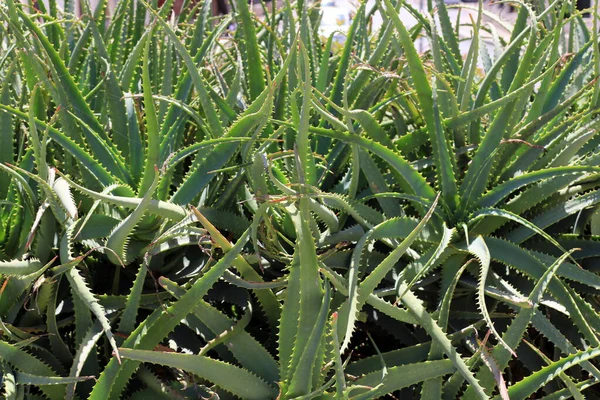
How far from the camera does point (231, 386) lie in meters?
0.73

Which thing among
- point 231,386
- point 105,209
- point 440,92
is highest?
point 440,92

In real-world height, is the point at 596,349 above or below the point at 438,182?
below

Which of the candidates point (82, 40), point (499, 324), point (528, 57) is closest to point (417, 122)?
point (528, 57)

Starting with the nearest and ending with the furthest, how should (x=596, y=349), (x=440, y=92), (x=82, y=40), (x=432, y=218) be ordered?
1. (x=596, y=349)
2. (x=432, y=218)
3. (x=440, y=92)
4. (x=82, y=40)

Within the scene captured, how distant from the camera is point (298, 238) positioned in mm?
699

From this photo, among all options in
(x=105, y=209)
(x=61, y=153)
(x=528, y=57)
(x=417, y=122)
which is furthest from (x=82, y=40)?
(x=528, y=57)

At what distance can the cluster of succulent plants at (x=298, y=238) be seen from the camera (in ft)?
2.41

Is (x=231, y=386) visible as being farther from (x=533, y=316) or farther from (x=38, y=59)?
(x=38, y=59)

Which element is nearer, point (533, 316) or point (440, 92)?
point (533, 316)

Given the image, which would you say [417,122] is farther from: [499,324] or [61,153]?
[61,153]

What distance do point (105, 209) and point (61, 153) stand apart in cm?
17

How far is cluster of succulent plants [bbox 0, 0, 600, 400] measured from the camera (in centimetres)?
74

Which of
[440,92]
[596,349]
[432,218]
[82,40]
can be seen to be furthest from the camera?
[82,40]

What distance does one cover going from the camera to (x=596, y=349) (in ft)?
2.36
